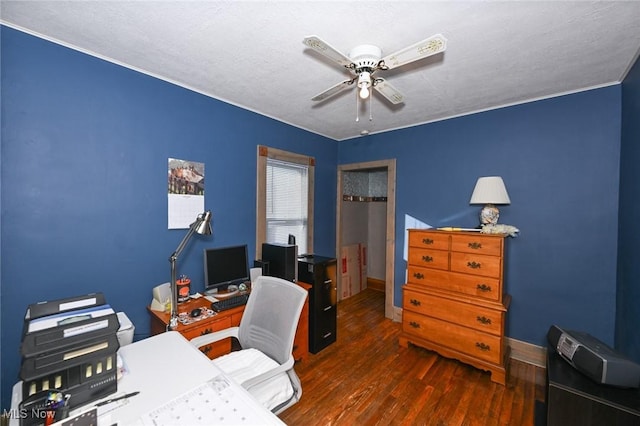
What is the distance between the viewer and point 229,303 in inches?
83.5

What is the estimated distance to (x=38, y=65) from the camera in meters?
1.68

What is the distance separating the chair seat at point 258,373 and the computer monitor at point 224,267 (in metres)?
0.88

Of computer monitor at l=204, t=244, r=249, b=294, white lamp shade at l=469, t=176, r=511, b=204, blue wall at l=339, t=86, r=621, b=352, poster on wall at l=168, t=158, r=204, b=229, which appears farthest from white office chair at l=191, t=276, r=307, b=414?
blue wall at l=339, t=86, r=621, b=352

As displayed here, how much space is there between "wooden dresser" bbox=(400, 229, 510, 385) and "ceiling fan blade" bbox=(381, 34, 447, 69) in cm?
172

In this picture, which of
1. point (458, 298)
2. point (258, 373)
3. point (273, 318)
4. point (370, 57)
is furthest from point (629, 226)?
point (258, 373)

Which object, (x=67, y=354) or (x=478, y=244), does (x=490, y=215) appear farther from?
(x=67, y=354)

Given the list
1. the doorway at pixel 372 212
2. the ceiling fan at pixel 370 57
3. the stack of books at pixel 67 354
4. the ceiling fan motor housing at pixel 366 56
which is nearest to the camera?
the stack of books at pixel 67 354

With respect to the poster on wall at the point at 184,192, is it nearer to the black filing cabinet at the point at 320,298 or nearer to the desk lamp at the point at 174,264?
the desk lamp at the point at 174,264

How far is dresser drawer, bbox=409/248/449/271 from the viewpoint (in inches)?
103

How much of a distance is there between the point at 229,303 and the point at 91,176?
142cm

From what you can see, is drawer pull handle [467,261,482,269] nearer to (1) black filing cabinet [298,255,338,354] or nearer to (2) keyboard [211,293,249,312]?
(1) black filing cabinet [298,255,338,354]

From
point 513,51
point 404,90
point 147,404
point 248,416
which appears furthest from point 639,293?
point 147,404

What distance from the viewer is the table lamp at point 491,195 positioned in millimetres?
2426

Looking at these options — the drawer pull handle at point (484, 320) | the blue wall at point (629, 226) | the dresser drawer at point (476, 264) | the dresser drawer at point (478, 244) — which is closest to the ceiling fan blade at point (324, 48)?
the dresser drawer at point (478, 244)
